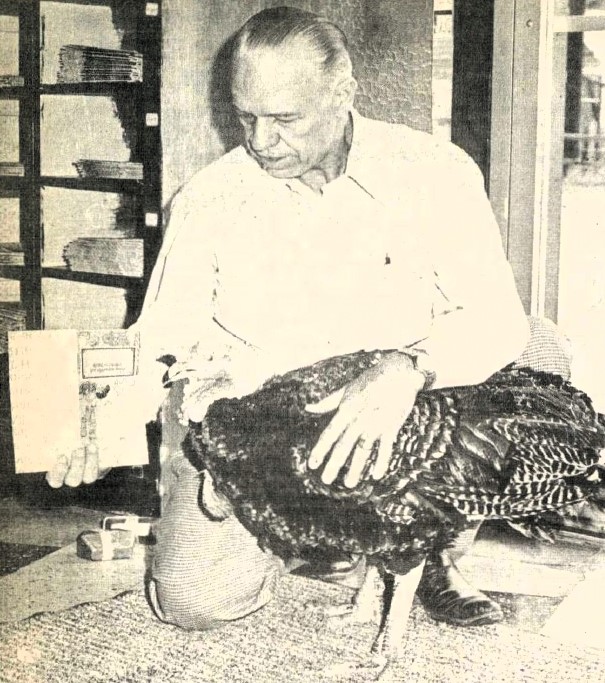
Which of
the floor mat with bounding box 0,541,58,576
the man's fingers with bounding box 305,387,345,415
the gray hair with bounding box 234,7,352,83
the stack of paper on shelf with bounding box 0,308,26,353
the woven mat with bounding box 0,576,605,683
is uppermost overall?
the gray hair with bounding box 234,7,352,83

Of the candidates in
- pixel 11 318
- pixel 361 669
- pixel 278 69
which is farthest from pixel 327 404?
pixel 11 318

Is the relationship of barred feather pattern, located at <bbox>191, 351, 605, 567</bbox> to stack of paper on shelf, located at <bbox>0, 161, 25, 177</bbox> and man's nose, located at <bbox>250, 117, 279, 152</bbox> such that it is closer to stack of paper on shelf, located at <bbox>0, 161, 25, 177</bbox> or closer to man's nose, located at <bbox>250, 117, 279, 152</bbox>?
man's nose, located at <bbox>250, 117, 279, 152</bbox>

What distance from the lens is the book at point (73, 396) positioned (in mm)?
1388

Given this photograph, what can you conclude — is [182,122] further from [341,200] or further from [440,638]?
[440,638]

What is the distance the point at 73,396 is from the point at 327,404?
42 cm

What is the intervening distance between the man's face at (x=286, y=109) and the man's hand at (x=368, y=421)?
0.36 metres

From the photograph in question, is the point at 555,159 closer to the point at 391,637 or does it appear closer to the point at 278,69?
the point at 278,69

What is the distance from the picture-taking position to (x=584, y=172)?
1.36m

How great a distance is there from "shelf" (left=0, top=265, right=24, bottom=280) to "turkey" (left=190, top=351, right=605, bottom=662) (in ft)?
1.71

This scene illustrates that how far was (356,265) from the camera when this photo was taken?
1.39 m

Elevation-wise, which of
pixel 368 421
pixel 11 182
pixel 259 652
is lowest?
pixel 259 652

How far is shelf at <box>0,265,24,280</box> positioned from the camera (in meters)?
1.63

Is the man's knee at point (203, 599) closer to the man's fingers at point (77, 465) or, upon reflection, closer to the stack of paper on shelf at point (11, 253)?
the man's fingers at point (77, 465)

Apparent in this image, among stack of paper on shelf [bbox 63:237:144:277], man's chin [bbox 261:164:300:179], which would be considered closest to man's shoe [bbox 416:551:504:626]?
man's chin [bbox 261:164:300:179]
